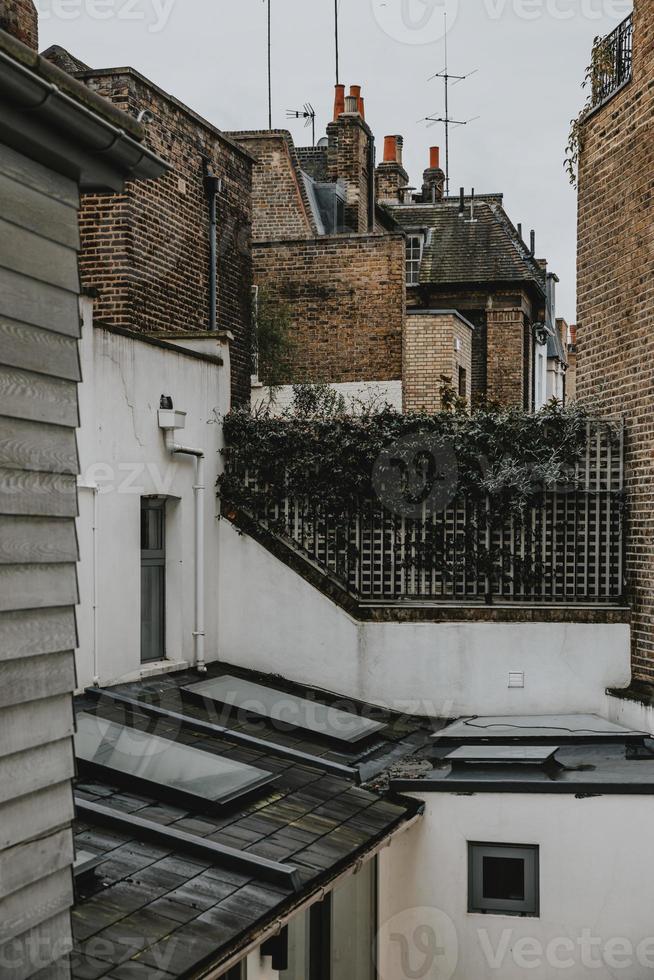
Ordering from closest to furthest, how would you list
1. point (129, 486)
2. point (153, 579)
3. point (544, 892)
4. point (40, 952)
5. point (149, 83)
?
1. point (40, 952)
2. point (544, 892)
3. point (129, 486)
4. point (153, 579)
5. point (149, 83)

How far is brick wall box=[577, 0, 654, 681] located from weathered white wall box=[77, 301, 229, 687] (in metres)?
4.48

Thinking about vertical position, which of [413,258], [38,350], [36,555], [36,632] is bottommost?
[36,632]

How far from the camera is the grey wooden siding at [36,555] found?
4898 millimetres

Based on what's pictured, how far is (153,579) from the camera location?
11836 mm

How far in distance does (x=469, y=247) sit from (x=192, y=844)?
22447 millimetres

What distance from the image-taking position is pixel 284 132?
22.0 m

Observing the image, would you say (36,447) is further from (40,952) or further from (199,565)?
(199,565)

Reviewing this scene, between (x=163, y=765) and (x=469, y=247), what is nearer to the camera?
(x=163, y=765)

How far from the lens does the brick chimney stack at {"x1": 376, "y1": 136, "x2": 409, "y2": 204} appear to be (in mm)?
32031

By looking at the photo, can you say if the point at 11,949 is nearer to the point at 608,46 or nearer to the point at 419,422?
the point at 419,422

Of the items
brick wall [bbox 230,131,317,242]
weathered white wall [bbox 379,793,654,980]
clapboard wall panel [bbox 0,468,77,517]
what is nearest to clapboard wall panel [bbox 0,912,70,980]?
clapboard wall panel [bbox 0,468,77,517]

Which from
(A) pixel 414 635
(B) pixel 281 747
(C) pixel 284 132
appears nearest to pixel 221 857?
(B) pixel 281 747

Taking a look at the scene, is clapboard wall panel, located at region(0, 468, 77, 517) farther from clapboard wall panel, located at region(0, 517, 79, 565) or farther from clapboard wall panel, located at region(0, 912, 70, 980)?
clapboard wall panel, located at region(0, 912, 70, 980)

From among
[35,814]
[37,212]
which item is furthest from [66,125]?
[35,814]
